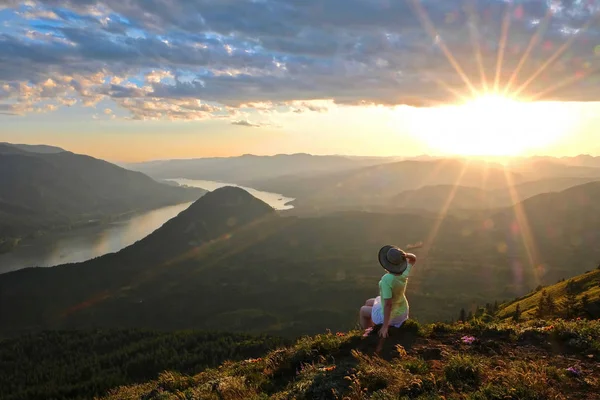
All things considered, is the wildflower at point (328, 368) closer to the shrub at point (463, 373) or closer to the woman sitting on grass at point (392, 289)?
the woman sitting on grass at point (392, 289)

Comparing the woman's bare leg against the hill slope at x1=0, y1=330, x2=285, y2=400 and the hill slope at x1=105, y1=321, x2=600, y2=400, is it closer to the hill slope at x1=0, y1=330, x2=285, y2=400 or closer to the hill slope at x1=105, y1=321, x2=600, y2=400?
the hill slope at x1=105, y1=321, x2=600, y2=400

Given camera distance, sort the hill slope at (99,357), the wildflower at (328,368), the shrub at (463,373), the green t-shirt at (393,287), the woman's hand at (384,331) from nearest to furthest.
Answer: the shrub at (463,373)
the wildflower at (328,368)
the green t-shirt at (393,287)
the woman's hand at (384,331)
the hill slope at (99,357)

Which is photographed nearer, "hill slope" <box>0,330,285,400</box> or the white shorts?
the white shorts

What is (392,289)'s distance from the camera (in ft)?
45.8

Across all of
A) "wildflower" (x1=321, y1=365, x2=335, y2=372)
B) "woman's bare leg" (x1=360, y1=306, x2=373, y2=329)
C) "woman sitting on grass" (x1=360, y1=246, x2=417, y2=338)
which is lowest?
"wildflower" (x1=321, y1=365, x2=335, y2=372)

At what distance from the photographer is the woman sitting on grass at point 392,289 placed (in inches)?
543

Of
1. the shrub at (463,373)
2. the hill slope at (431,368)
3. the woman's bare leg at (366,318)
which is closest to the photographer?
the hill slope at (431,368)

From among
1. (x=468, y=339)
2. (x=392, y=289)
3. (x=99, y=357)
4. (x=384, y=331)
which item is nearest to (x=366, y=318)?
(x=384, y=331)

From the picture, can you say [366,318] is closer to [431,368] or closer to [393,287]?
[393,287]

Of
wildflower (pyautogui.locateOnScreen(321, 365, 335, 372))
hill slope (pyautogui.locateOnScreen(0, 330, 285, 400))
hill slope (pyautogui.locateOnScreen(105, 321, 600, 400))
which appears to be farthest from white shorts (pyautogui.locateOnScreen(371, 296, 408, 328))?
hill slope (pyautogui.locateOnScreen(0, 330, 285, 400))

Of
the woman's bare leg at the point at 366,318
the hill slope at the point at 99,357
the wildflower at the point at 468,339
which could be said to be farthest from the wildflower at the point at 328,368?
the hill slope at the point at 99,357

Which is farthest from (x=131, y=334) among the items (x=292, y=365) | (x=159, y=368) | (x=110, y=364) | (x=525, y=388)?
(x=525, y=388)

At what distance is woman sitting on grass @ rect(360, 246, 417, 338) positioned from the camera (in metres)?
13.8

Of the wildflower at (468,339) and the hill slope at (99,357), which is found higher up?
the wildflower at (468,339)
